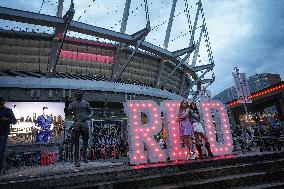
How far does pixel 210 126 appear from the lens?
23.5 ft

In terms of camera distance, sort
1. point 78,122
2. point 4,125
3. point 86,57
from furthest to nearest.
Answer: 1. point 86,57
2. point 78,122
3. point 4,125

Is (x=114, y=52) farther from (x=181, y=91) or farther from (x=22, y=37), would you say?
(x=181, y=91)

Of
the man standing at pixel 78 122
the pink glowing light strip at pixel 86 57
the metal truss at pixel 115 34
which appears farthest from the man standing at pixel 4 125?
the pink glowing light strip at pixel 86 57

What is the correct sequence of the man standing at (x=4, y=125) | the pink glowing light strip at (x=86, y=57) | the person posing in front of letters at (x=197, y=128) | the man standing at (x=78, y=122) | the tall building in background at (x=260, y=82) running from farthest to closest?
1. the tall building in background at (x=260, y=82)
2. the pink glowing light strip at (x=86, y=57)
3. the person posing in front of letters at (x=197, y=128)
4. the man standing at (x=78, y=122)
5. the man standing at (x=4, y=125)

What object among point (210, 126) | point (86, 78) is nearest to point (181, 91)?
point (86, 78)

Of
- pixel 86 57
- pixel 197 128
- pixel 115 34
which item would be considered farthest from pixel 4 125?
pixel 86 57

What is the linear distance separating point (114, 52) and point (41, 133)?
9053 mm

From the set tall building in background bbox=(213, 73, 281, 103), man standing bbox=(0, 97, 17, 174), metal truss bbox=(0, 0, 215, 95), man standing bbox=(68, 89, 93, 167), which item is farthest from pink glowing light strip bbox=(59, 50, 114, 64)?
tall building in background bbox=(213, 73, 281, 103)

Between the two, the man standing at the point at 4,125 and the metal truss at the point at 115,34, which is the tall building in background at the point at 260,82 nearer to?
the metal truss at the point at 115,34

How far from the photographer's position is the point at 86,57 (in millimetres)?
21516

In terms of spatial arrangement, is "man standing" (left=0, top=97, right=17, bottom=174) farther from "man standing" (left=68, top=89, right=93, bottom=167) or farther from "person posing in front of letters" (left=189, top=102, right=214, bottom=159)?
"person posing in front of letters" (left=189, top=102, right=214, bottom=159)

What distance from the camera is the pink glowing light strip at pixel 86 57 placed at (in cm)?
2069

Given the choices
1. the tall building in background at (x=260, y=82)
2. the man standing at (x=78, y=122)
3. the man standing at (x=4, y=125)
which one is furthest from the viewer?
the tall building in background at (x=260, y=82)

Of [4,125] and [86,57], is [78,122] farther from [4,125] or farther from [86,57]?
[86,57]
